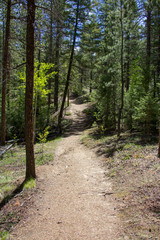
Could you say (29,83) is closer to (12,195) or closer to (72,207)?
(12,195)

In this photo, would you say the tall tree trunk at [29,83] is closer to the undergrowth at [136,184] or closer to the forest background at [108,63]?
the forest background at [108,63]

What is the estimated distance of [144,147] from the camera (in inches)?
364

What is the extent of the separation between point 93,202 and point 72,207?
0.71 m

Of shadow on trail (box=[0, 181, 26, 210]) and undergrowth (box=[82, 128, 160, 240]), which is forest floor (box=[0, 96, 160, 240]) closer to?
undergrowth (box=[82, 128, 160, 240])

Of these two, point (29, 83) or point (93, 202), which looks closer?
point (93, 202)

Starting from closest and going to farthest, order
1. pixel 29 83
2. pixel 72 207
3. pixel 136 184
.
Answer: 1. pixel 72 207
2. pixel 136 184
3. pixel 29 83

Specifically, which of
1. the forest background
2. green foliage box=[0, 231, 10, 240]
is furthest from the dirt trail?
the forest background

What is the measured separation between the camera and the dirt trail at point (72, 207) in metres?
4.04

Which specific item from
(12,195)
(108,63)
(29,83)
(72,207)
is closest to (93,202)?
(72,207)

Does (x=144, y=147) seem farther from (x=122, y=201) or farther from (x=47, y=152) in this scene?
(x=47, y=152)

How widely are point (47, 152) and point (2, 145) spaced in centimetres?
431

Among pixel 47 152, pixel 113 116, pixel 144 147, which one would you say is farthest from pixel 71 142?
pixel 144 147

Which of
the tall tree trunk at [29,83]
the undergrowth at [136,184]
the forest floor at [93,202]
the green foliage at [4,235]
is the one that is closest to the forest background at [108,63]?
the tall tree trunk at [29,83]

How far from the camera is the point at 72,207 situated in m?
5.21
